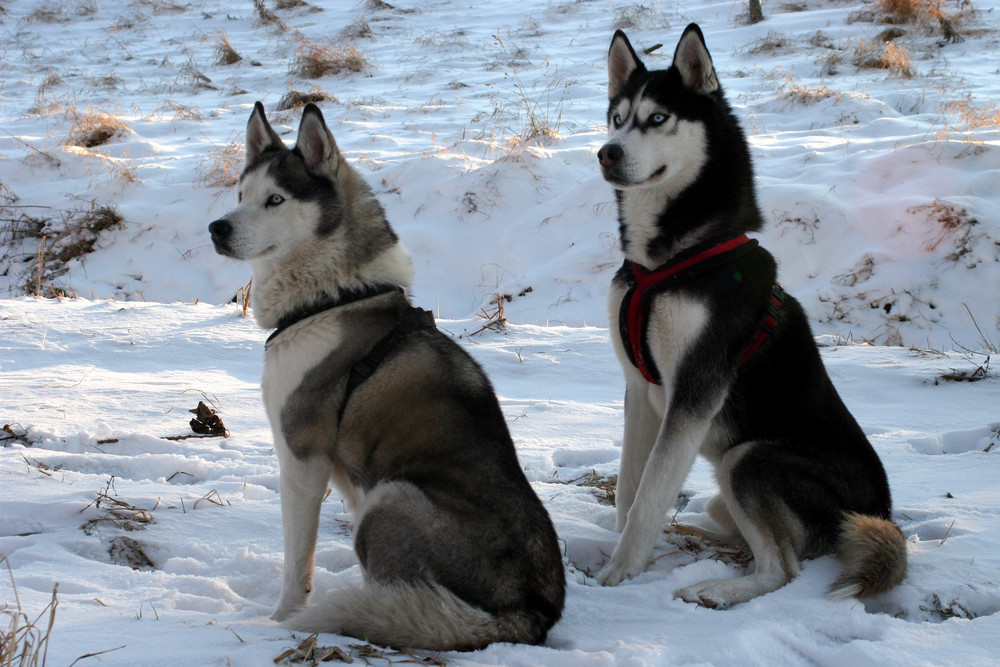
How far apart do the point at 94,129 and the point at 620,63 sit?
9739mm

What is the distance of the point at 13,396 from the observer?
423cm

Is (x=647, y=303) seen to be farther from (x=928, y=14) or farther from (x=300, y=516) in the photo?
(x=928, y=14)

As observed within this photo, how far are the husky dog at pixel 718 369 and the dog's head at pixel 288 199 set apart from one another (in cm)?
109

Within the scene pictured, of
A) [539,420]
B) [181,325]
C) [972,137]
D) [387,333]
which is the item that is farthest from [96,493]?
[972,137]

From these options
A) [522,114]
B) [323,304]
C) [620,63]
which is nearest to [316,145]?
[323,304]

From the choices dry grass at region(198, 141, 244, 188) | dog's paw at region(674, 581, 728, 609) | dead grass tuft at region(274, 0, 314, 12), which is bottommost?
dog's paw at region(674, 581, 728, 609)

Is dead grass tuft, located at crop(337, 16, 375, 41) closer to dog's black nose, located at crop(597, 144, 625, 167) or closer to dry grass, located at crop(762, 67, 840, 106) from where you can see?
dry grass, located at crop(762, 67, 840, 106)

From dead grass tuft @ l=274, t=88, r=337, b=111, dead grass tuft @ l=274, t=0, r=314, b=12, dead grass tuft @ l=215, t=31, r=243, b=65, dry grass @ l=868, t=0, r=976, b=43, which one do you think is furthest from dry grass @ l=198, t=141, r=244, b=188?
dry grass @ l=868, t=0, r=976, b=43

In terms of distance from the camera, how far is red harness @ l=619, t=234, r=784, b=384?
9.16 ft

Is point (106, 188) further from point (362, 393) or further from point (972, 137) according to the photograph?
point (972, 137)

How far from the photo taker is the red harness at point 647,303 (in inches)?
110

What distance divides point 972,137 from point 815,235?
2.38 metres

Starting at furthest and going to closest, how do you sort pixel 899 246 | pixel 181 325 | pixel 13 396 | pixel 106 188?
1. pixel 106 188
2. pixel 899 246
3. pixel 181 325
4. pixel 13 396

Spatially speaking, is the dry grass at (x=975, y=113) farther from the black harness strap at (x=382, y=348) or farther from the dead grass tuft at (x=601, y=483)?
the black harness strap at (x=382, y=348)
